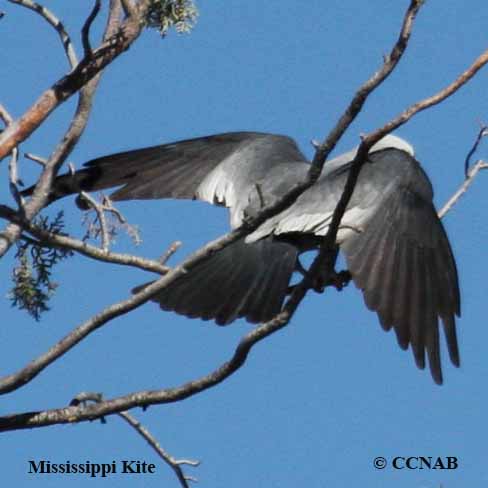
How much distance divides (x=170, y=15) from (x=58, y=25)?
0.45 m

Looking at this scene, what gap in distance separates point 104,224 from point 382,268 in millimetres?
1408

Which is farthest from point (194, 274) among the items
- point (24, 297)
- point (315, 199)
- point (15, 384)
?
point (15, 384)

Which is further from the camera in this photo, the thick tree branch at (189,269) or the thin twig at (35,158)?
the thin twig at (35,158)

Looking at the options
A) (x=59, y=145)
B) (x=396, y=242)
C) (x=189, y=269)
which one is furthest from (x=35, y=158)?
(x=396, y=242)

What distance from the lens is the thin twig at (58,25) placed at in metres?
4.31

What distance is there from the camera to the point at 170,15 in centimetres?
442

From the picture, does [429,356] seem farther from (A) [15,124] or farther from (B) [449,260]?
(A) [15,124]

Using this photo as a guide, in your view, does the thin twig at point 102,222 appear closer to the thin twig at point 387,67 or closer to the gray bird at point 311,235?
the gray bird at point 311,235

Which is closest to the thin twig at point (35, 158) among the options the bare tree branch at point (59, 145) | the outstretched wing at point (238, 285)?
the bare tree branch at point (59, 145)

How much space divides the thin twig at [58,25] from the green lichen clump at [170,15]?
0.33 metres

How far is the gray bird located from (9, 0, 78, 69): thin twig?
0.47 metres

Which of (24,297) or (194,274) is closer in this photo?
(24,297)

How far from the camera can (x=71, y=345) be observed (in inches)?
150

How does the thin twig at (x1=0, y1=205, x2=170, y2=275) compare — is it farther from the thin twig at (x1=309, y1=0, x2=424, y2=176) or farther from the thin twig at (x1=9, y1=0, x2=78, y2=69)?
the thin twig at (x1=309, y1=0, x2=424, y2=176)
